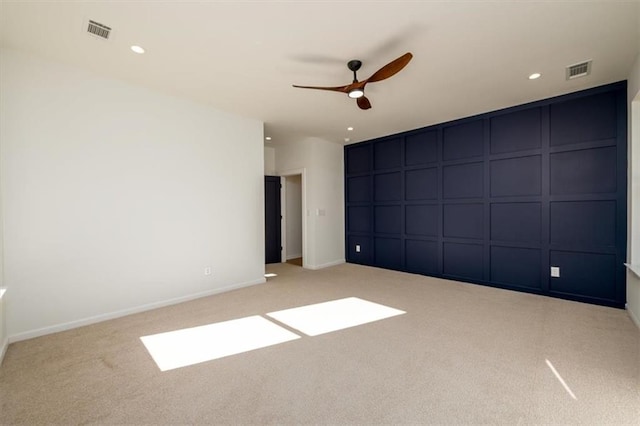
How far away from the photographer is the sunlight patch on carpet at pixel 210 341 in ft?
7.63

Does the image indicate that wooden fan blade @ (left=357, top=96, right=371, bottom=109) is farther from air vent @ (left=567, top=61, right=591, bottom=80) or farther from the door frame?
the door frame

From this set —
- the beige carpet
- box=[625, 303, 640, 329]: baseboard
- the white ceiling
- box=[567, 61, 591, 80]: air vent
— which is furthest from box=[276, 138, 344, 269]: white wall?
box=[625, 303, 640, 329]: baseboard

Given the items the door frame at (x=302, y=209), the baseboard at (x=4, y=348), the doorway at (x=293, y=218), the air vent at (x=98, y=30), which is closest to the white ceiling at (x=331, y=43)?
the air vent at (x=98, y=30)

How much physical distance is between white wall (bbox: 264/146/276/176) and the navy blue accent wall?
228cm

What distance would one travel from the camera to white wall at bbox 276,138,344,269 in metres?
5.86

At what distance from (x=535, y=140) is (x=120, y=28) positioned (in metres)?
5.00

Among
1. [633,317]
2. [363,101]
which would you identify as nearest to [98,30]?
[363,101]

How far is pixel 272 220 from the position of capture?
21.3 feet

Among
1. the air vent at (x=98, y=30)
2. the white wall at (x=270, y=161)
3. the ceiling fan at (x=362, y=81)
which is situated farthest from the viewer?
the white wall at (x=270, y=161)

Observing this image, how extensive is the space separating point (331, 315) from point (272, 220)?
3591 millimetres

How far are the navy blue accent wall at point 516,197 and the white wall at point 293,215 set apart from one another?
79.9 inches

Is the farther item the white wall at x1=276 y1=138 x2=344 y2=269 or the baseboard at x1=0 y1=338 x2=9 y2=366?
the white wall at x1=276 y1=138 x2=344 y2=269

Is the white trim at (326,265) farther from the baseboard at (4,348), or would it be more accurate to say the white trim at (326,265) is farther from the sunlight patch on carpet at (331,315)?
the baseboard at (4,348)

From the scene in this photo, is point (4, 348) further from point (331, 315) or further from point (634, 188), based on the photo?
point (634, 188)
